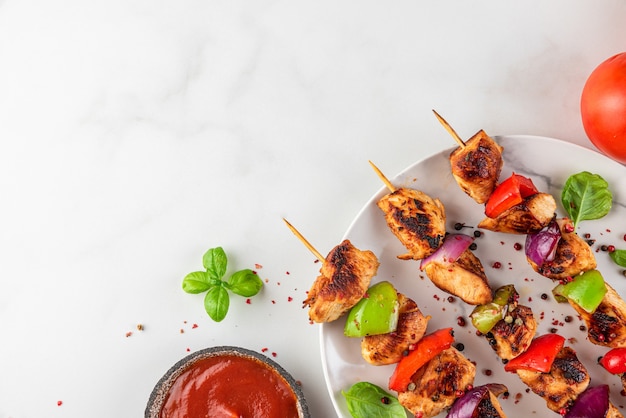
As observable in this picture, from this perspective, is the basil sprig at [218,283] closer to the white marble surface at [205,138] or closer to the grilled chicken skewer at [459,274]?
the white marble surface at [205,138]

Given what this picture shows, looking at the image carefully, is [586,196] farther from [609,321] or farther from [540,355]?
[540,355]

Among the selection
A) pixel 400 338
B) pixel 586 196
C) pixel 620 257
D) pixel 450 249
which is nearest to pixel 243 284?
pixel 400 338

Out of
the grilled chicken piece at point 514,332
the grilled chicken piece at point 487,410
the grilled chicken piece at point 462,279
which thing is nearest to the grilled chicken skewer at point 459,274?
the grilled chicken piece at point 462,279

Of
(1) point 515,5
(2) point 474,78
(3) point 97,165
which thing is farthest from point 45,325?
(1) point 515,5

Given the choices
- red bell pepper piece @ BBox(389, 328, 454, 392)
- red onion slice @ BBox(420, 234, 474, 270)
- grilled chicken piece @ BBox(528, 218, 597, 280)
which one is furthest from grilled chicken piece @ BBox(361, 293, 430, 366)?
grilled chicken piece @ BBox(528, 218, 597, 280)

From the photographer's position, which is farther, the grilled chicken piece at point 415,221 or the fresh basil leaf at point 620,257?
the fresh basil leaf at point 620,257

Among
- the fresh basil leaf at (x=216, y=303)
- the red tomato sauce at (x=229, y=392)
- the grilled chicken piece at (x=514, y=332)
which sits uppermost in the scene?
the fresh basil leaf at (x=216, y=303)
